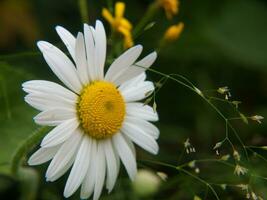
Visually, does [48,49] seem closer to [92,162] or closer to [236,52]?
[92,162]

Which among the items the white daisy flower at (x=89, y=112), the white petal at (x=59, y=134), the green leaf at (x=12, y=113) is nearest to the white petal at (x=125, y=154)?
the white daisy flower at (x=89, y=112)

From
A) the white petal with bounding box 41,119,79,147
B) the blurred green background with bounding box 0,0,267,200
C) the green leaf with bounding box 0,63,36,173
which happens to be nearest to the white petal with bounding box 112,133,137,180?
the white petal with bounding box 41,119,79,147

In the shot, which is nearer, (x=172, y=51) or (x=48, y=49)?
(x=48, y=49)

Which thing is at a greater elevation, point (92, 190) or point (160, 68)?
point (92, 190)

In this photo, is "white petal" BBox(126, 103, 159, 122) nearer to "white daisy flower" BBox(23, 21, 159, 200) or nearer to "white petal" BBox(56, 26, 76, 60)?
"white daisy flower" BBox(23, 21, 159, 200)

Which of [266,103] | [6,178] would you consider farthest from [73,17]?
[6,178]

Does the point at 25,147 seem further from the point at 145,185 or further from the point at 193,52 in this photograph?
the point at 193,52

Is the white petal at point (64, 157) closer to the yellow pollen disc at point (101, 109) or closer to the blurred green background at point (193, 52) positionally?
the yellow pollen disc at point (101, 109)
